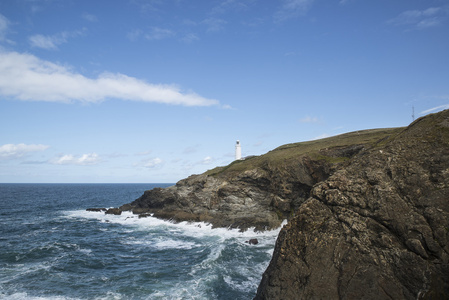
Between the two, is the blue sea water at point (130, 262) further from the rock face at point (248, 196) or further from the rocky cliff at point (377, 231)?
the rocky cliff at point (377, 231)

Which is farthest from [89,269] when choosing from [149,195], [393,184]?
[149,195]

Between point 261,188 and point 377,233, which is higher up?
point 261,188

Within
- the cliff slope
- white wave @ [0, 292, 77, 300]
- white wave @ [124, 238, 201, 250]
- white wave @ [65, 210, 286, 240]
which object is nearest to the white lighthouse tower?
the cliff slope

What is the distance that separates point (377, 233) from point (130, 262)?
27532mm

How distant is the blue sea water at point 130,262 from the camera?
24734 millimetres

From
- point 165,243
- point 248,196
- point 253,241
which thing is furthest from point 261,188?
point 165,243

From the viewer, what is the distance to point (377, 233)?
18.2 meters

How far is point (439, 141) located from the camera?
20531 millimetres

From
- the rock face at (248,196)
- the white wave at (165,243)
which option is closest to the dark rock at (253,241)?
the rock face at (248,196)

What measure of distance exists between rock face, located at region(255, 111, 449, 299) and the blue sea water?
24.7 ft

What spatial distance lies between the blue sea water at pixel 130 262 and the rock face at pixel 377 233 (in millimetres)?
7534

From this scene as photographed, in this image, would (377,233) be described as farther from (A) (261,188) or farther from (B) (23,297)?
(A) (261,188)

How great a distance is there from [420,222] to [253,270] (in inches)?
676

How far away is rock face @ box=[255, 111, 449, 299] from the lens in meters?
16.3
